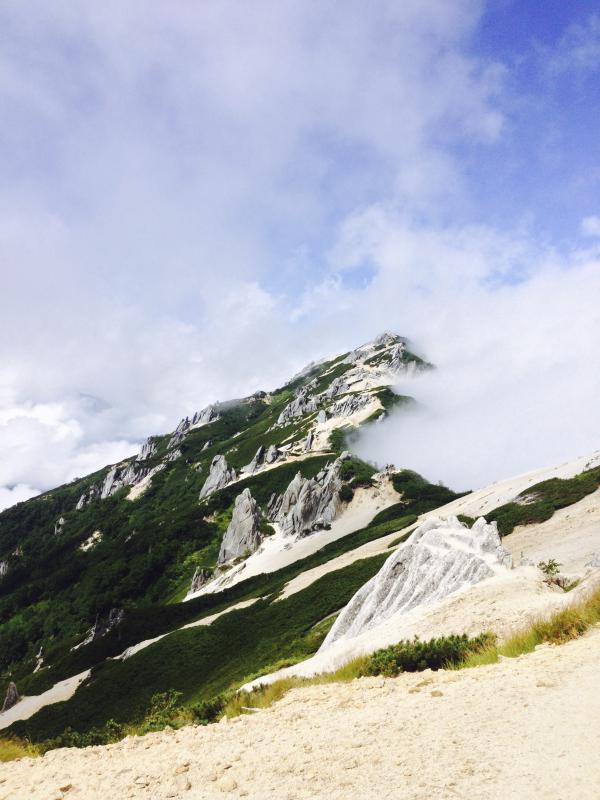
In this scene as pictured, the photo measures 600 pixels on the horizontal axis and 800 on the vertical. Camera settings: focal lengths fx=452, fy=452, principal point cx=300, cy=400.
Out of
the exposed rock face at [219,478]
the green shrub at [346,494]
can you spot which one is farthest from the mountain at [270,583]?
the exposed rock face at [219,478]

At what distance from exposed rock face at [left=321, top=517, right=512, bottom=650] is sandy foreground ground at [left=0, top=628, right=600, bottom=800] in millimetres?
12786

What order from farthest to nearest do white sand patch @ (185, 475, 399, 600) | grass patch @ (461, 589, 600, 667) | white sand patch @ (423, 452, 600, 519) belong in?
1. white sand patch @ (185, 475, 399, 600)
2. white sand patch @ (423, 452, 600, 519)
3. grass patch @ (461, 589, 600, 667)

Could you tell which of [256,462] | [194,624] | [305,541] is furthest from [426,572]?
[256,462]

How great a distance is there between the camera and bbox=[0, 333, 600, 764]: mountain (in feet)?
57.2

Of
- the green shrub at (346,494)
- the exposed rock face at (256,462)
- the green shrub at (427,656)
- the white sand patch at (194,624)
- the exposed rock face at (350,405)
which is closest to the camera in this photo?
the green shrub at (427,656)

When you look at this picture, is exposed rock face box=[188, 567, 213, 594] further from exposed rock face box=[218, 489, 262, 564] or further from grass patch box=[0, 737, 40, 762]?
grass patch box=[0, 737, 40, 762]

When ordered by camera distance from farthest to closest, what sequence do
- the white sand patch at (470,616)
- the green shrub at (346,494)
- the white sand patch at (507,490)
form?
the green shrub at (346,494) → the white sand patch at (507,490) → the white sand patch at (470,616)

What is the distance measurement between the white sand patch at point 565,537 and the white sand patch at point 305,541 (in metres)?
43.1

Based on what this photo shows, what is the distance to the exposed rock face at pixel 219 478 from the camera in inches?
5531

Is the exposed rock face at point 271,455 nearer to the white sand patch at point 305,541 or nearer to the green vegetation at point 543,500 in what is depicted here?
the white sand patch at point 305,541

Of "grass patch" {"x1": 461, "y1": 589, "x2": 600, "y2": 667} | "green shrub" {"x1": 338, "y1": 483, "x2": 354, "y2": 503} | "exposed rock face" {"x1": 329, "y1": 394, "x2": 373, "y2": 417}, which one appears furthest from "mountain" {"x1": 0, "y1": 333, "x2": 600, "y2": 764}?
"exposed rock face" {"x1": 329, "y1": 394, "x2": 373, "y2": 417}

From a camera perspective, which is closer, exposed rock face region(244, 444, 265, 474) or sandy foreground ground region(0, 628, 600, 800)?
sandy foreground ground region(0, 628, 600, 800)

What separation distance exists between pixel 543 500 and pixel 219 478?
104617 mm

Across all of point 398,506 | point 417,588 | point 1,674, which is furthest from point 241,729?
point 1,674
